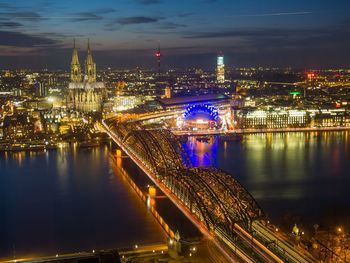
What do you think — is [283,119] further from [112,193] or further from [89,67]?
[112,193]

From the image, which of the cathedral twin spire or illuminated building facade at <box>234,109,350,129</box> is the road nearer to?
illuminated building facade at <box>234,109,350,129</box>

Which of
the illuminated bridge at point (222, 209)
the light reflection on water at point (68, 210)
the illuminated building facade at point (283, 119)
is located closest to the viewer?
the illuminated bridge at point (222, 209)

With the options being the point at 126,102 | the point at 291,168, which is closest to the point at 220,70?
the point at 126,102

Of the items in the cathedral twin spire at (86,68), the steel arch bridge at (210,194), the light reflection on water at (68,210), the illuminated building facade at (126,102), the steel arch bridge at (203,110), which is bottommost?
the light reflection on water at (68,210)

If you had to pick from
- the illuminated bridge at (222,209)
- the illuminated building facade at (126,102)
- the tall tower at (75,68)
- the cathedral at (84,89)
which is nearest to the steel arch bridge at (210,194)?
the illuminated bridge at (222,209)

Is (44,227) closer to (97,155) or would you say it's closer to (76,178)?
(76,178)

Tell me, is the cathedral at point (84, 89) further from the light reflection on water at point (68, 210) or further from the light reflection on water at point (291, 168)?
the light reflection on water at point (68, 210)

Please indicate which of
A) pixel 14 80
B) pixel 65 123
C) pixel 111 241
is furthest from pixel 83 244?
pixel 14 80
